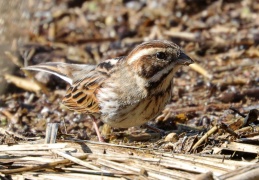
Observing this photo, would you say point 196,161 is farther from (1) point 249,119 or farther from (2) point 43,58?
(2) point 43,58

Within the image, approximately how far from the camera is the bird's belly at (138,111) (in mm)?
6035

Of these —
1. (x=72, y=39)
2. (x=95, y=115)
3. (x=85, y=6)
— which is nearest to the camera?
(x=95, y=115)

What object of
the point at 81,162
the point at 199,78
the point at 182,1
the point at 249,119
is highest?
the point at 182,1

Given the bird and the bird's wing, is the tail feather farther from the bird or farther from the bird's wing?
the bird

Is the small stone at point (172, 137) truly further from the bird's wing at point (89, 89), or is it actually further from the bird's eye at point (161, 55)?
the bird's wing at point (89, 89)

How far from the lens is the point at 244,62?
8.21 meters

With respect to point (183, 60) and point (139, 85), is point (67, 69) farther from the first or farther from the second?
point (183, 60)

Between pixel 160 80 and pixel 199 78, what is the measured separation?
2.05 m

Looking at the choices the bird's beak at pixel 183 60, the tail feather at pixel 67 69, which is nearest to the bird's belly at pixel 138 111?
the bird's beak at pixel 183 60

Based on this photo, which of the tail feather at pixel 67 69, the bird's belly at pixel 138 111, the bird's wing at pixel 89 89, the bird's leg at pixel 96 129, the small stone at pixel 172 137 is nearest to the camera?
the small stone at pixel 172 137

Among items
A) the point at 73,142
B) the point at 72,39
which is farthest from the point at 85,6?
the point at 73,142

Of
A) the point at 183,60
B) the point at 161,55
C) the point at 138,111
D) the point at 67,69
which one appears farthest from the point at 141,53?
the point at 67,69

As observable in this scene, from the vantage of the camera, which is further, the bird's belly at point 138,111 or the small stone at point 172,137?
the bird's belly at point 138,111

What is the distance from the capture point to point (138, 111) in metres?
6.04
